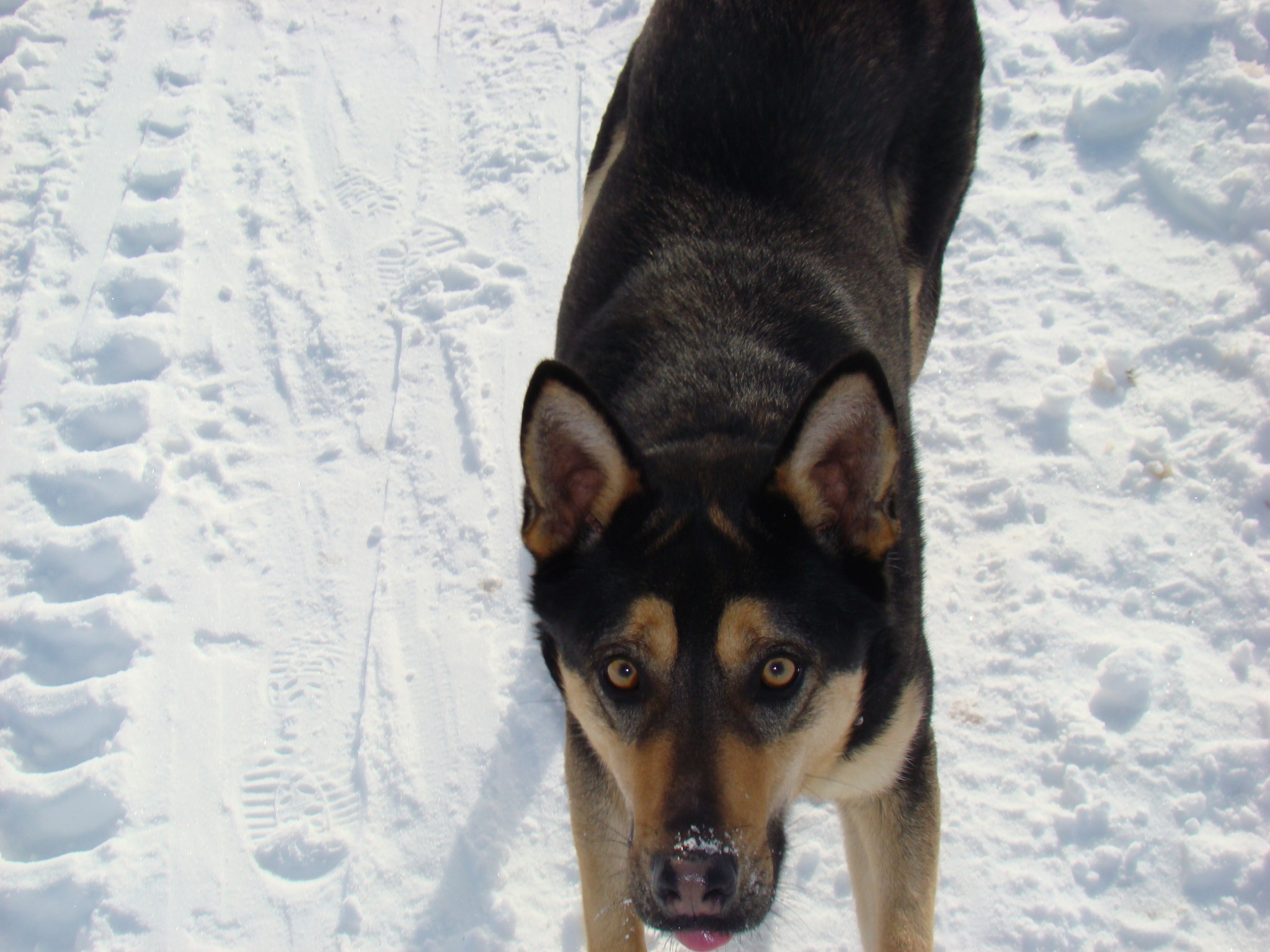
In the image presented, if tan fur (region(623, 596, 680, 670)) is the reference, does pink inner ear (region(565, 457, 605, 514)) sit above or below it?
above

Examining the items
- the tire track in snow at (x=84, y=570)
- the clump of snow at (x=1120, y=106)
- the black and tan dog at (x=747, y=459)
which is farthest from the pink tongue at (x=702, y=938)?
the clump of snow at (x=1120, y=106)

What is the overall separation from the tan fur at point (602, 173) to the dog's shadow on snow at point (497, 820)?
1.75 metres

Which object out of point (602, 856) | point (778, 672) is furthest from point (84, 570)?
point (778, 672)

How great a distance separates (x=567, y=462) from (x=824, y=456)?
65 cm

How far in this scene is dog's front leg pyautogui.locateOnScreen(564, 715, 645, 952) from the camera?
9.83ft

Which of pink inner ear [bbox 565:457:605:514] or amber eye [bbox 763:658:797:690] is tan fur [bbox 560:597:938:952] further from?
pink inner ear [bbox 565:457:605:514]

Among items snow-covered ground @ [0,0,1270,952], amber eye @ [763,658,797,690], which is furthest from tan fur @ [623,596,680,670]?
snow-covered ground @ [0,0,1270,952]

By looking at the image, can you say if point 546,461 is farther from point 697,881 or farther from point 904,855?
point 904,855

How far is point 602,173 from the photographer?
14.6 ft

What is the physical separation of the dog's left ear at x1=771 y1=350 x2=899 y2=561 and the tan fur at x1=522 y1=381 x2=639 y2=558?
1.31 ft

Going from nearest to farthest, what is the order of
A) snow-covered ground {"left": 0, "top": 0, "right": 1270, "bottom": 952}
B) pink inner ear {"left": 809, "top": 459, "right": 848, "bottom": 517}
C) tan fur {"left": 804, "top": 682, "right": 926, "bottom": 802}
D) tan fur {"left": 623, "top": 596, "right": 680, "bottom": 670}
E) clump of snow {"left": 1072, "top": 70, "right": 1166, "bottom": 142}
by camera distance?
tan fur {"left": 623, "top": 596, "right": 680, "bottom": 670} < pink inner ear {"left": 809, "top": 459, "right": 848, "bottom": 517} < tan fur {"left": 804, "top": 682, "right": 926, "bottom": 802} < snow-covered ground {"left": 0, "top": 0, "right": 1270, "bottom": 952} < clump of snow {"left": 1072, "top": 70, "right": 1166, "bottom": 142}

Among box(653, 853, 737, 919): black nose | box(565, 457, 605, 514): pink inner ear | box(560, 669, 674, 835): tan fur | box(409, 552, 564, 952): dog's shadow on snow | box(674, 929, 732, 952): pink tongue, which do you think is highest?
box(565, 457, 605, 514): pink inner ear

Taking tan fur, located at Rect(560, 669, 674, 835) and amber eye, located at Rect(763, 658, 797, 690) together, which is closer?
tan fur, located at Rect(560, 669, 674, 835)

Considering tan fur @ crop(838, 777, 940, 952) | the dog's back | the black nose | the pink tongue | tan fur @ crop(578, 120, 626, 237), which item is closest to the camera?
the black nose
